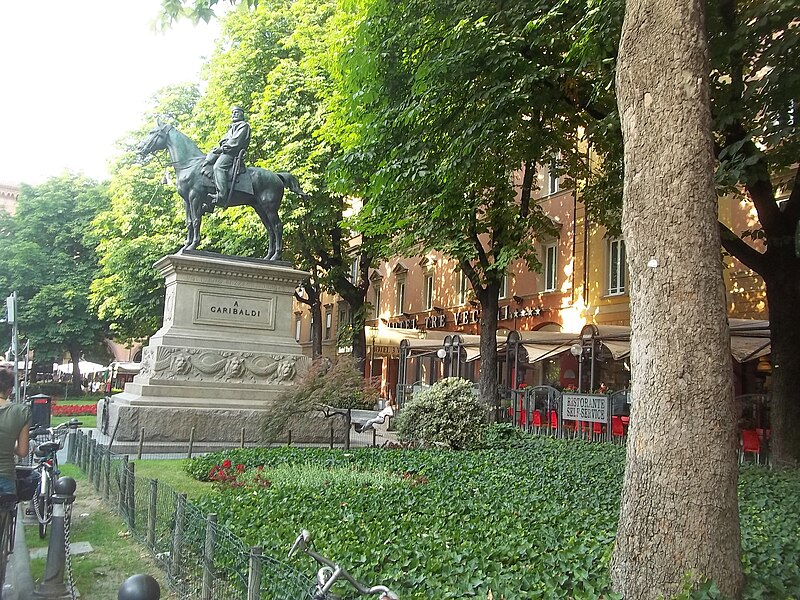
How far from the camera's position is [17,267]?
131 feet

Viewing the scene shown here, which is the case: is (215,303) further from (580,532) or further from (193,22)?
(580,532)

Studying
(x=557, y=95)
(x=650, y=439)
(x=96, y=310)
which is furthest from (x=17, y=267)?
(x=650, y=439)

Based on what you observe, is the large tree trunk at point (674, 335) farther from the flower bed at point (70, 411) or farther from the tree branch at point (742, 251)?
the flower bed at point (70, 411)

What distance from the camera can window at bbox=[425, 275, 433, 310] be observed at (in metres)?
36.8

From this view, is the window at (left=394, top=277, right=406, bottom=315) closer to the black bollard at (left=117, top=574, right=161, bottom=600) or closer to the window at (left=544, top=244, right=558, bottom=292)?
the window at (left=544, top=244, right=558, bottom=292)

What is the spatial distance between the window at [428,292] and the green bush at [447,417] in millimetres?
22556

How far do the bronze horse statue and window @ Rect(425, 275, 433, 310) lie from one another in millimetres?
20077

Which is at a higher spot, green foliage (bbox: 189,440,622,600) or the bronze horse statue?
the bronze horse statue

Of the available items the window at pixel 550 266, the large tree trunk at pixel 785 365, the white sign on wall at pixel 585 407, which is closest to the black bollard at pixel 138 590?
the large tree trunk at pixel 785 365

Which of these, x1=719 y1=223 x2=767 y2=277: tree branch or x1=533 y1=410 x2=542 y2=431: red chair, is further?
x1=533 y1=410 x2=542 y2=431: red chair

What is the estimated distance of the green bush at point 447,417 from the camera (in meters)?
13.3

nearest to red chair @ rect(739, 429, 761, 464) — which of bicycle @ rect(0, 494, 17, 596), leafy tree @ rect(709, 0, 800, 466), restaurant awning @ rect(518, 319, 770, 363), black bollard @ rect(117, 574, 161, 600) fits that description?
restaurant awning @ rect(518, 319, 770, 363)

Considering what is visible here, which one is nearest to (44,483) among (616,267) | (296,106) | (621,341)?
(621,341)

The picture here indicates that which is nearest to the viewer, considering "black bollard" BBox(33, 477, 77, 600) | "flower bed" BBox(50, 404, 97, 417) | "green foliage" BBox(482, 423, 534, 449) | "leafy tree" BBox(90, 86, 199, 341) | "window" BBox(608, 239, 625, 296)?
"black bollard" BBox(33, 477, 77, 600)
